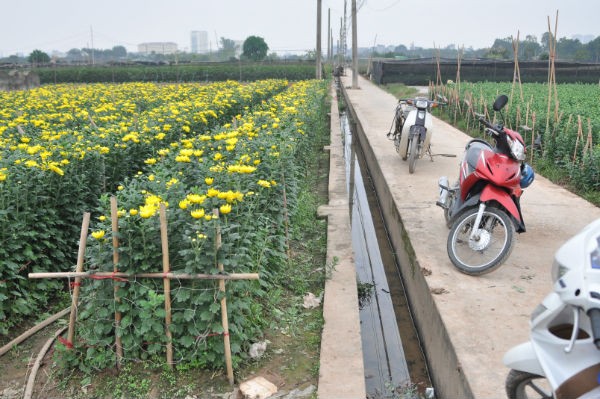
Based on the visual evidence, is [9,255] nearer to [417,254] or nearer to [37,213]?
[37,213]

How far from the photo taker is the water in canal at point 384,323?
4.17m

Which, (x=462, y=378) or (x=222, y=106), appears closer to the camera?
(x=462, y=378)

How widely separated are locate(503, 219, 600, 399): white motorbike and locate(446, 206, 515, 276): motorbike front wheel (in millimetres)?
2173

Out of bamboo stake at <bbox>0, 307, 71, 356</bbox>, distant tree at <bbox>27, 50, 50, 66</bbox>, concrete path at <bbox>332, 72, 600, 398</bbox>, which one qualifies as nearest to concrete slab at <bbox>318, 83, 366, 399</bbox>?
concrete path at <bbox>332, 72, 600, 398</bbox>

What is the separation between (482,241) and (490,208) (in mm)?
296

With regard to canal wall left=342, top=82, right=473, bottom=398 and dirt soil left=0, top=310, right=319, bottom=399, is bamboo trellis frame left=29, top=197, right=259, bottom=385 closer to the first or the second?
dirt soil left=0, top=310, right=319, bottom=399

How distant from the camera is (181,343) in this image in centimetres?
352

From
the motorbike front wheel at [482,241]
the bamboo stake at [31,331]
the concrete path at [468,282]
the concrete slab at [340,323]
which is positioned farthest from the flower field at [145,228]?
the motorbike front wheel at [482,241]

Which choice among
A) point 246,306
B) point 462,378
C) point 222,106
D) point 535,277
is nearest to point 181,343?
point 246,306

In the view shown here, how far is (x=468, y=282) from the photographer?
461cm

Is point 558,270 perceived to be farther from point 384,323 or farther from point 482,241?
point 384,323

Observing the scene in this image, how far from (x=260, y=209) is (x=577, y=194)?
5.00 metres

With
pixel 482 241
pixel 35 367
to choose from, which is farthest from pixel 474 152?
pixel 35 367

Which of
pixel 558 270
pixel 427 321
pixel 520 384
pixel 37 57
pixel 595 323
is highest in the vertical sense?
pixel 37 57
